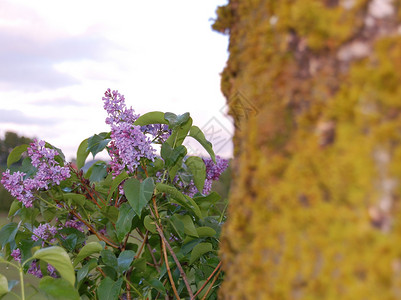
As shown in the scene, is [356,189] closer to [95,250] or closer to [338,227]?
[338,227]

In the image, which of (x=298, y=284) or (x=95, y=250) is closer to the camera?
(x=298, y=284)

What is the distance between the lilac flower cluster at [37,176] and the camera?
181 centimetres

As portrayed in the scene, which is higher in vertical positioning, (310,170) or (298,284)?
(310,170)

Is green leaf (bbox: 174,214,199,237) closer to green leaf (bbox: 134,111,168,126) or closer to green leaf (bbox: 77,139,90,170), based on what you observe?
green leaf (bbox: 134,111,168,126)

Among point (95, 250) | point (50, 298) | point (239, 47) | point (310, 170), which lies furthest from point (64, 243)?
point (310, 170)

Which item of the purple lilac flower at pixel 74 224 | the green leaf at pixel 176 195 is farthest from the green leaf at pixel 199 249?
the purple lilac flower at pixel 74 224

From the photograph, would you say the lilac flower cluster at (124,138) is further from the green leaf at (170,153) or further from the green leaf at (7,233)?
the green leaf at (7,233)

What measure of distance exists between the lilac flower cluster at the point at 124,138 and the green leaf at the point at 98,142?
6 centimetres

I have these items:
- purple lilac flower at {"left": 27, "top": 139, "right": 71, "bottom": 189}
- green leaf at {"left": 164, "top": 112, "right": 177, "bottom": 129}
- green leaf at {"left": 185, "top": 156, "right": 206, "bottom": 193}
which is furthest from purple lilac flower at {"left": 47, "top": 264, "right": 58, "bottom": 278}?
green leaf at {"left": 164, "top": 112, "right": 177, "bottom": 129}

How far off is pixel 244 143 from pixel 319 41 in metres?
0.21

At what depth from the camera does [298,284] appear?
65 cm

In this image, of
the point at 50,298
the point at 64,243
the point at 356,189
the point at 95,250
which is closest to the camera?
the point at 356,189

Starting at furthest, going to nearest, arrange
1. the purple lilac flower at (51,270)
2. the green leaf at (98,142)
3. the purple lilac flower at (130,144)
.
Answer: the purple lilac flower at (51,270)
the green leaf at (98,142)
the purple lilac flower at (130,144)

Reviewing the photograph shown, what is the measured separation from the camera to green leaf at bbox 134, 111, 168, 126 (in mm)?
1713
